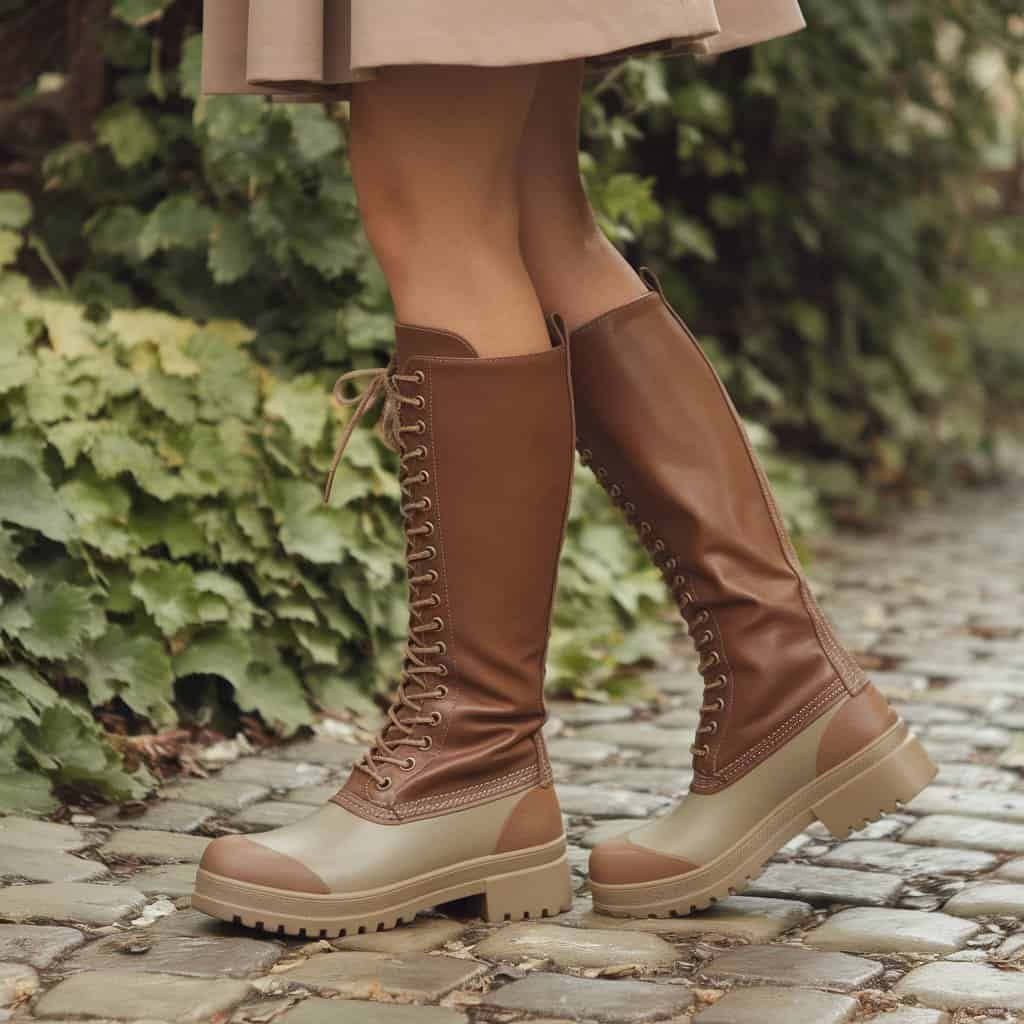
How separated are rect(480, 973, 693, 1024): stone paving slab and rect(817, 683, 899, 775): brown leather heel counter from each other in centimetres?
33

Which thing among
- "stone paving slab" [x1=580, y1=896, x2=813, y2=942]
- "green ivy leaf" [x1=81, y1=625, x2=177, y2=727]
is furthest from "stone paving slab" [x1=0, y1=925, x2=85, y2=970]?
"green ivy leaf" [x1=81, y1=625, x2=177, y2=727]

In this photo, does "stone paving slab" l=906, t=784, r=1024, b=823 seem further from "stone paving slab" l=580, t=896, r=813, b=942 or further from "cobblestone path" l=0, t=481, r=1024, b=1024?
"stone paving slab" l=580, t=896, r=813, b=942

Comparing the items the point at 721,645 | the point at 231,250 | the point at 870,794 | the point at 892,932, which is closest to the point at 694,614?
the point at 721,645

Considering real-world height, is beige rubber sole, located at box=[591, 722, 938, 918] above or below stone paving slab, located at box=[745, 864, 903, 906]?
above

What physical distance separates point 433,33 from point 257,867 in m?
0.74

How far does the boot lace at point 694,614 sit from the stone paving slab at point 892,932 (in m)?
0.21

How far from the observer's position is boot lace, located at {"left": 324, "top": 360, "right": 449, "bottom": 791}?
162cm

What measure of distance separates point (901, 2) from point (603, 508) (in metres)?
2.04

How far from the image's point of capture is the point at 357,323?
117 inches

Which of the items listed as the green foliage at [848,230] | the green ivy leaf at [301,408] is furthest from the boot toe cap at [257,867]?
the green foliage at [848,230]

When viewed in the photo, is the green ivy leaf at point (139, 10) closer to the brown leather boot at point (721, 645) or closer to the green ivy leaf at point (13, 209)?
the green ivy leaf at point (13, 209)

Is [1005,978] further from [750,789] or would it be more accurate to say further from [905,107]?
[905,107]

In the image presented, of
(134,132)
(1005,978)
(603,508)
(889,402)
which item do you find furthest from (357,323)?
(889,402)

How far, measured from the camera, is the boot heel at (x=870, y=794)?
172cm
